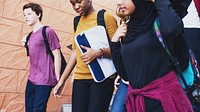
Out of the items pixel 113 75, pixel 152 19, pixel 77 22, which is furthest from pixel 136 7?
pixel 77 22

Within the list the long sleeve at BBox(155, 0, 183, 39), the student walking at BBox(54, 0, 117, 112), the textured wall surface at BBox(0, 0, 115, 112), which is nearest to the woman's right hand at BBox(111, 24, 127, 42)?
the long sleeve at BBox(155, 0, 183, 39)

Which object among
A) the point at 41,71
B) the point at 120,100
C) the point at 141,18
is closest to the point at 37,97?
the point at 41,71

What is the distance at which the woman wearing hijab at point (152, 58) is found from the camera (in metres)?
1.91

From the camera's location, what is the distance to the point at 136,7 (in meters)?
2.04

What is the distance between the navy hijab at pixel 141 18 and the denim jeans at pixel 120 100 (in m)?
0.53

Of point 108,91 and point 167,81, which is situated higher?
point 167,81

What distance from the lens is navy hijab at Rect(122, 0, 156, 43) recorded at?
6.57 ft

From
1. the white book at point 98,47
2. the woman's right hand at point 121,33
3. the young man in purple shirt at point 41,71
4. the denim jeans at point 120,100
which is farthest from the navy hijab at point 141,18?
the young man in purple shirt at point 41,71

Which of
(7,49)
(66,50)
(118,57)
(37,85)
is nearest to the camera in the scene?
(118,57)

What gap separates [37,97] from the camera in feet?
12.1

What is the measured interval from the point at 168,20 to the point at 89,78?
1.15m

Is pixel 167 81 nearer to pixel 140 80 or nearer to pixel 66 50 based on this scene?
pixel 140 80

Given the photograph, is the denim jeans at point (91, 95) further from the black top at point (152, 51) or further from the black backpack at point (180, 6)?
the black backpack at point (180, 6)

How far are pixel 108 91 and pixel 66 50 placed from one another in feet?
10.6
